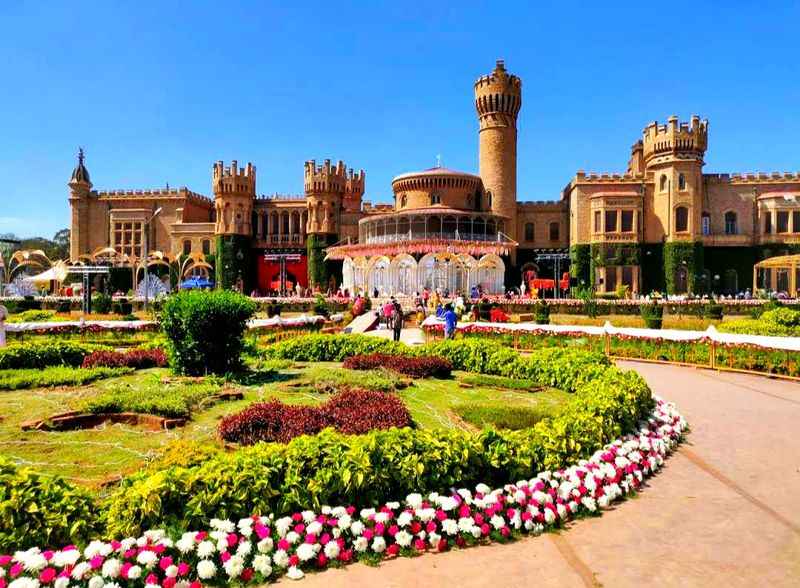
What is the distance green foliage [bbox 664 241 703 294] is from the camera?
147ft

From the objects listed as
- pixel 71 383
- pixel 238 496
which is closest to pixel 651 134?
pixel 71 383

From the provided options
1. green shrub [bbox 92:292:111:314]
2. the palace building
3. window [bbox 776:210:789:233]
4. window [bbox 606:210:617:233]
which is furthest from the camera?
window [bbox 606:210:617:233]

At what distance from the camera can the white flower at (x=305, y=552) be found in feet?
14.0

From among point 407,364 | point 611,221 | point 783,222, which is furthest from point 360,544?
point 783,222

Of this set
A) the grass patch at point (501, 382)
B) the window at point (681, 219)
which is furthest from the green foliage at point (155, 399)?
the window at point (681, 219)

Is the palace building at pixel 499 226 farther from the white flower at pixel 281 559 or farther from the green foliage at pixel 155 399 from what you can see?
the white flower at pixel 281 559

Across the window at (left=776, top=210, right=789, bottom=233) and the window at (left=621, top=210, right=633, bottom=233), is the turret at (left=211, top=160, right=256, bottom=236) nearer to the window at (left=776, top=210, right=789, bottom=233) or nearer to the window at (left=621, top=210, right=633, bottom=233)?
the window at (left=621, top=210, right=633, bottom=233)

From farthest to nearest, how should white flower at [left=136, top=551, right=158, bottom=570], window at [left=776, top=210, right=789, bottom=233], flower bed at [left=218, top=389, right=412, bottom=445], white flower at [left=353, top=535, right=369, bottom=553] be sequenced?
window at [left=776, top=210, right=789, bottom=233] → flower bed at [left=218, top=389, right=412, bottom=445] → white flower at [left=353, top=535, right=369, bottom=553] → white flower at [left=136, top=551, right=158, bottom=570]

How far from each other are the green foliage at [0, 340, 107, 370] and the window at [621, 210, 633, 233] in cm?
4125

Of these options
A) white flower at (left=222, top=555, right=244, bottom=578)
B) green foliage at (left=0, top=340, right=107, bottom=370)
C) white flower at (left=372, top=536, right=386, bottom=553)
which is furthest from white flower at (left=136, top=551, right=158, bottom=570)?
green foliage at (left=0, top=340, right=107, bottom=370)

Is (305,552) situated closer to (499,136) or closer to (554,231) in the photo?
(499,136)

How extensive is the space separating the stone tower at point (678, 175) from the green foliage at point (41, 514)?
4718 centimetres

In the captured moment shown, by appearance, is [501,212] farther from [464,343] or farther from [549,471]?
[549,471]

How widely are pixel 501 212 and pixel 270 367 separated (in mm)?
39053
